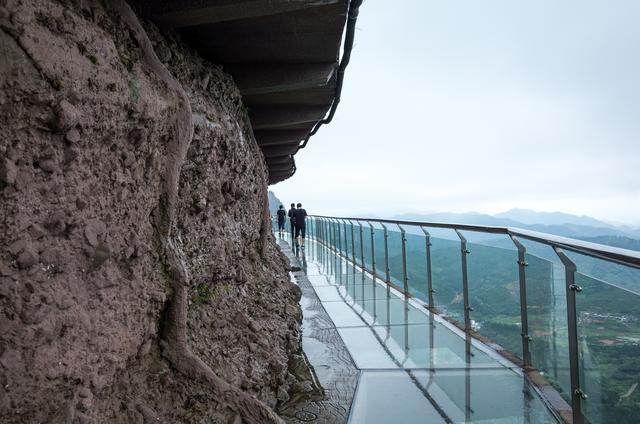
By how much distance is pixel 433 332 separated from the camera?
414 centimetres

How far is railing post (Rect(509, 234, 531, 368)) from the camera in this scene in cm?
315

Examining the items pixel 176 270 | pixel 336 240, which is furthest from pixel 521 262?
pixel 336 240

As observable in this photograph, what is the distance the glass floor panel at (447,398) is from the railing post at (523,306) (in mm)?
229

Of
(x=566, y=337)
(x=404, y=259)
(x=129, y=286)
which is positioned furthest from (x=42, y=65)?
(x=404, y=259)

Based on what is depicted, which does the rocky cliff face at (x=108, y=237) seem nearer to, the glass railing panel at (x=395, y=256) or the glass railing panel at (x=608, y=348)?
the glass railing panel at (x=608, y=348)

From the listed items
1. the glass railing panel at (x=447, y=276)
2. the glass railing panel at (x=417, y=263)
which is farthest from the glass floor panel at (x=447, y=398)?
the glass railing panel at (x=417, y=263)

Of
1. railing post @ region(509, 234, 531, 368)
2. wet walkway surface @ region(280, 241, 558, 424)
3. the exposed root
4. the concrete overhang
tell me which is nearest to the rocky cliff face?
the exposed root

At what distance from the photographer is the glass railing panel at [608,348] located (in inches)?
73.6

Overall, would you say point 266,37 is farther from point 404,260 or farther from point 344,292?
point 344,292

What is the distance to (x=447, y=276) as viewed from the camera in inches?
178

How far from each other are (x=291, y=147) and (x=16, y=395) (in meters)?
7.41

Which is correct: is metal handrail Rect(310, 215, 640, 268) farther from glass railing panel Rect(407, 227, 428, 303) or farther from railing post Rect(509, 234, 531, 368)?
glass railing panel Rect(407, 227, 428, 303)

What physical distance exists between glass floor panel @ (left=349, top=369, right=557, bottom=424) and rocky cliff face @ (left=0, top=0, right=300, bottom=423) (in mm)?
679

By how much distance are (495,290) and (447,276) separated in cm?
95
